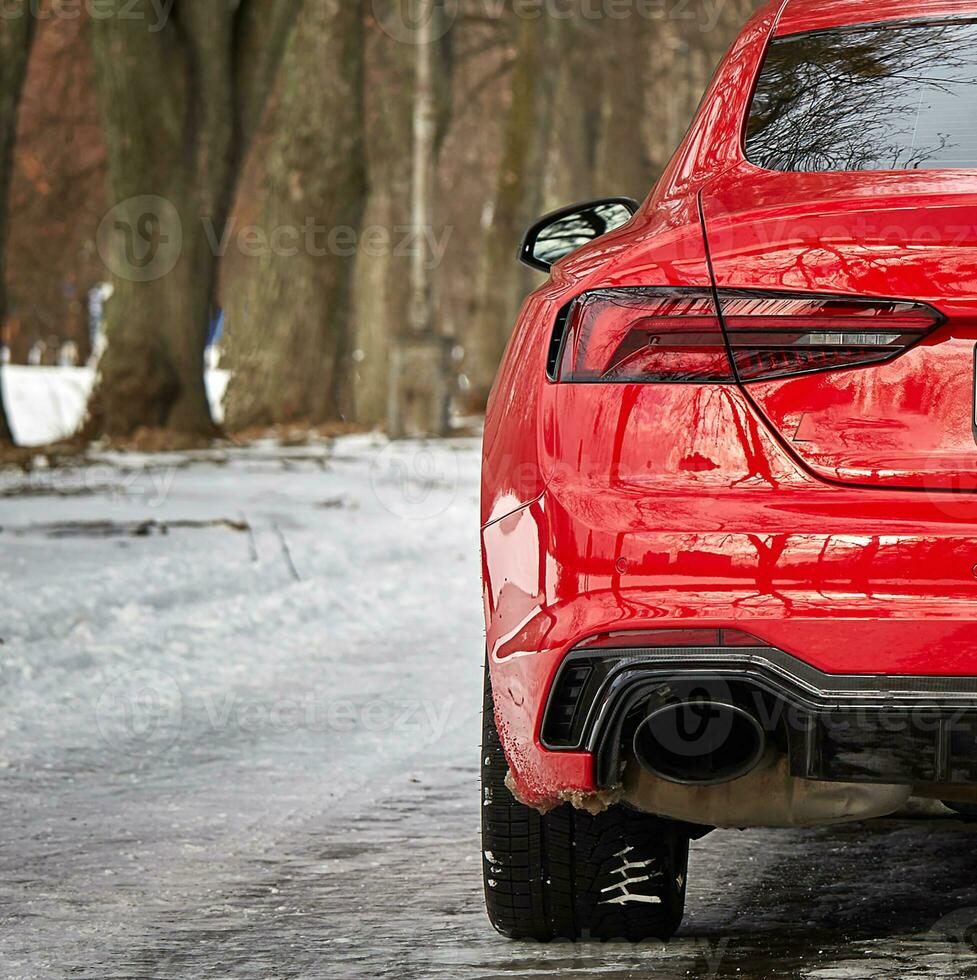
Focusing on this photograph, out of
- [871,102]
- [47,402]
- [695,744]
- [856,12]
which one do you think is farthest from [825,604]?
[47,402]

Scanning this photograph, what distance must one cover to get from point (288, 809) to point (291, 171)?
1791cm

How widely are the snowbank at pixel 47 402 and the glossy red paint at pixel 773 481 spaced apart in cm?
1497

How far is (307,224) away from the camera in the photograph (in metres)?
22.4

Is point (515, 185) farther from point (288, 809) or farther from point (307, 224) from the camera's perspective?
point (288, 809)

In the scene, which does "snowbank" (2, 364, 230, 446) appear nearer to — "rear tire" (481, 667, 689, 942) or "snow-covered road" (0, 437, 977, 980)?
"snow-covered road" (0, 437, 977, 980)

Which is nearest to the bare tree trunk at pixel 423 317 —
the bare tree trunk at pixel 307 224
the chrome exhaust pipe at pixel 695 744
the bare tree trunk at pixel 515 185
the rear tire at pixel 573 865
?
the bare tree trunk at pixel 307 224

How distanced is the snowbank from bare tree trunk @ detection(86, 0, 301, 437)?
1.89 ft

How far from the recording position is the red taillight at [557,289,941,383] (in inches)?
126

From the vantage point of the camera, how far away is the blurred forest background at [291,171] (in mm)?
18172

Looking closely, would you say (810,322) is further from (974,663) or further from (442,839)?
(442,839)

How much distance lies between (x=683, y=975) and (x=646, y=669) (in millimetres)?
700

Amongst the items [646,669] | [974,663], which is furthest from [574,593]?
[974,663]

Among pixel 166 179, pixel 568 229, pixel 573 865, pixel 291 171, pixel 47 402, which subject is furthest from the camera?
pixel 47 402

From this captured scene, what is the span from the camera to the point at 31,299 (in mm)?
31750
